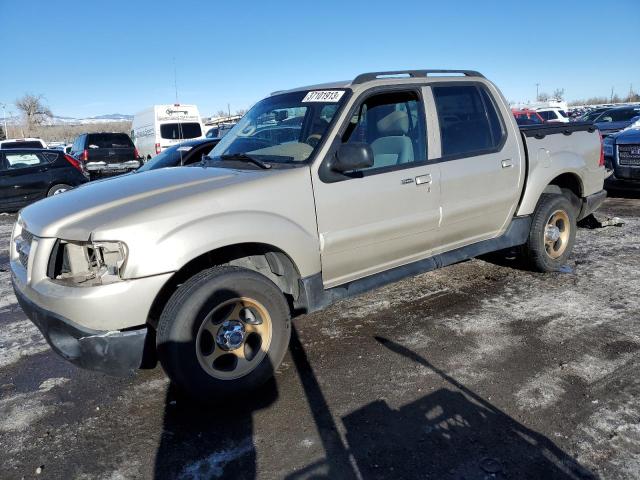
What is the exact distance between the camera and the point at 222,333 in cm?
305

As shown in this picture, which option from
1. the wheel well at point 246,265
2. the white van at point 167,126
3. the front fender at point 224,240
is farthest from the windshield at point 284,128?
the white van at point 167,126

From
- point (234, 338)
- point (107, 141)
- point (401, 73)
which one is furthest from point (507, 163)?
point (107, 141)

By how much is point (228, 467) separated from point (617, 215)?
7.84 metres

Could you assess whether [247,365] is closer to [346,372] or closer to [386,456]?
[346,372]

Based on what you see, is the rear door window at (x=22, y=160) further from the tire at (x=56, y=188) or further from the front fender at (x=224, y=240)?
the front fender at (x=224, y=240)

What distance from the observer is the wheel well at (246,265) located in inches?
122

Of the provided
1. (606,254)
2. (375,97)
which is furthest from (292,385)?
(606,254)

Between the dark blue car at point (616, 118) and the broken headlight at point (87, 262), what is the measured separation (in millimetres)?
15696

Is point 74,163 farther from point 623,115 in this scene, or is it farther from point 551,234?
point 623,115

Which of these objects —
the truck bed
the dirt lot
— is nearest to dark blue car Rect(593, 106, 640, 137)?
the truck bed

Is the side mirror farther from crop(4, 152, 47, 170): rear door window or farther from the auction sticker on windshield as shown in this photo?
crop(4, 152, 47, 170): rear door window

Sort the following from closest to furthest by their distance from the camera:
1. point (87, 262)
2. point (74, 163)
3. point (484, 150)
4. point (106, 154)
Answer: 1. point (87, 262)
2. point (484, 150)
3. point (74, 163)
4. point (106, 154)

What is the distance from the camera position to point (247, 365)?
3117 millimetres

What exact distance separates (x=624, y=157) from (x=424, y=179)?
705 centimetres
